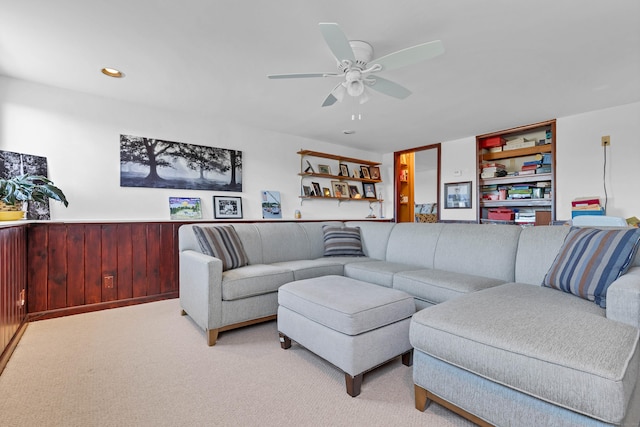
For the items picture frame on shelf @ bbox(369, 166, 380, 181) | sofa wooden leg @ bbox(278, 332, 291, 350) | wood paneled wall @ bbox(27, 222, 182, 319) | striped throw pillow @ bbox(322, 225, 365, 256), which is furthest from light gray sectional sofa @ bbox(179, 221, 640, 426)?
picture frame on shelf @ bbox(369, 166, 380, 181)

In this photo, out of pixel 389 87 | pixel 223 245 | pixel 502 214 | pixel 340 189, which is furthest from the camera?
pixel 340 189

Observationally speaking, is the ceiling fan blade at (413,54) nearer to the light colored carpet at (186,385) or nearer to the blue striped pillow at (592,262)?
the blue striped pillow at (592,262)

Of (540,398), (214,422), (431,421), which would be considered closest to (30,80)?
(214,422)

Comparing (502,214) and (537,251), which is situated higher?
(502,214)

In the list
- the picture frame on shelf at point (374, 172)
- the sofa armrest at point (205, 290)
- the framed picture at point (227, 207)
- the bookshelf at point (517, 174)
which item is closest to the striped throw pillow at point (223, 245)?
the sofa armrest at point (205, 290)

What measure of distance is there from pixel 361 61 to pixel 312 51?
0.42m

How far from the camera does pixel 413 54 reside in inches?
76.1

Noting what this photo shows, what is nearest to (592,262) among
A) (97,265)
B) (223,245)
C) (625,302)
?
(625,302)

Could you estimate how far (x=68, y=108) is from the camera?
3176mm

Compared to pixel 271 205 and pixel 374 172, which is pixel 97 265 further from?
pixel 374 172

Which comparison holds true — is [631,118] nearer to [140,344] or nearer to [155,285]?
[140,344]

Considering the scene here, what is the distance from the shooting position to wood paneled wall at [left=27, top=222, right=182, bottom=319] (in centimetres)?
283

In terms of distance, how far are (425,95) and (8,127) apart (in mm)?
4181

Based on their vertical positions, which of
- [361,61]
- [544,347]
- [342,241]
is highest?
[361,61]
